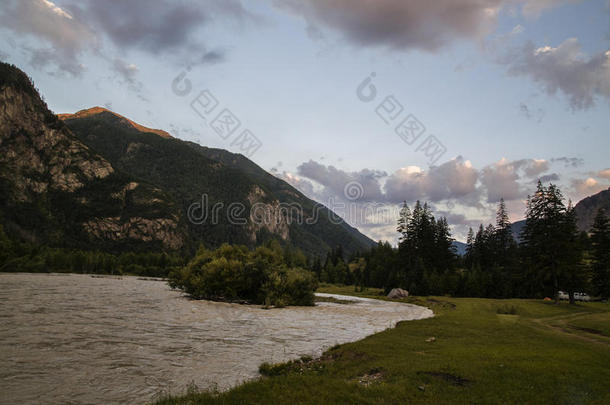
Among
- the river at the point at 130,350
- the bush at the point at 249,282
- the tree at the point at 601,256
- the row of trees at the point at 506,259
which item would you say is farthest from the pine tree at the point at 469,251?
the river at the point at 130,350

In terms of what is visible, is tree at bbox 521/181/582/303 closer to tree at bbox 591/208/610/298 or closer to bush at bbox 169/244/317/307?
tree at bbox 591/208/610/298

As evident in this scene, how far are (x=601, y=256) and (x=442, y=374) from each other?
75753mm

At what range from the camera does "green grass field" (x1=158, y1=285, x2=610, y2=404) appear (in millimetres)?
11805

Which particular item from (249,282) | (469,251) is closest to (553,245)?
(249,282)

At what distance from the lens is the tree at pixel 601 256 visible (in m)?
67.9

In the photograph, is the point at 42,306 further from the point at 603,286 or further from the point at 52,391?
the point at 603,286

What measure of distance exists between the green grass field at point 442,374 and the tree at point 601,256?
56.7 m

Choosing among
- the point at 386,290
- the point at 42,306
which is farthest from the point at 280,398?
the point at 386,290

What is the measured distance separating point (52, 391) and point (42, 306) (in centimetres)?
3036

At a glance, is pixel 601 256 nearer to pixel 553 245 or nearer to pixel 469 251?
pixel 553 245

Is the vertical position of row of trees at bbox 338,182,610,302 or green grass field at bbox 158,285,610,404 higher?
row of trees at bbox 338,182,610,302

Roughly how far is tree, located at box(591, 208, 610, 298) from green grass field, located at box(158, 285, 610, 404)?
56.7 meters

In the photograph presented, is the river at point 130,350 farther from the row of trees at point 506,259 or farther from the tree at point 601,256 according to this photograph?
the tree at point 601,256

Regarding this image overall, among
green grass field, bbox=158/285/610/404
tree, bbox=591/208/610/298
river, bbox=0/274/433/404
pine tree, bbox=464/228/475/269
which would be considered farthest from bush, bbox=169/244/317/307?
pine tree, bbox=464/228/475/269
